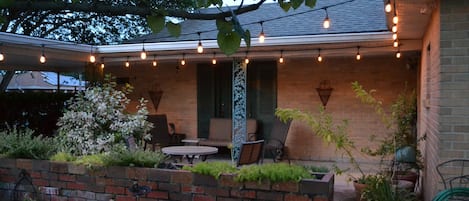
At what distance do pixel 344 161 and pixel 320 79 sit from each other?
1.72m

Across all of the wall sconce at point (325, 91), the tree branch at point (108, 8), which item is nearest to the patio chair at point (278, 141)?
the wall sconce at point (325, 91)

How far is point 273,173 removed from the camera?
401 centimetres

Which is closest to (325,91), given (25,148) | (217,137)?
(217,137)

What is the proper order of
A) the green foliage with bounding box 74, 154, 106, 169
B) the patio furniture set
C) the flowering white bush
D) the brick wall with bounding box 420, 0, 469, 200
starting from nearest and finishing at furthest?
the brick wall with bounding box 420, 0, 469, 200 → the green foliage with bounding box 74, 154, 106, 169 → the flowering white bush → the patio furniture set

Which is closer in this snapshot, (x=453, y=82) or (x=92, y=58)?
(x=453, y=82)

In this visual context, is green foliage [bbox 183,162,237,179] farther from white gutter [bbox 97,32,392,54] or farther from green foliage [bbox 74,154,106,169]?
white gutter [bbox 97,32,392,54]

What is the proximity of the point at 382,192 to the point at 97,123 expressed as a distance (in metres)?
4.55

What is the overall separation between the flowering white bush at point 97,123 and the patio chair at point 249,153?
6.13 ft

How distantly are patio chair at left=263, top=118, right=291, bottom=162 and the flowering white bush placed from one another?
2.79m

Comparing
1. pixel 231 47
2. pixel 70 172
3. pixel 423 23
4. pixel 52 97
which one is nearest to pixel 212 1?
pixel 231 47

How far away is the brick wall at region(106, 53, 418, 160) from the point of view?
8992 millimetres

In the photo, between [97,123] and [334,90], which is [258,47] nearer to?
[334,90]

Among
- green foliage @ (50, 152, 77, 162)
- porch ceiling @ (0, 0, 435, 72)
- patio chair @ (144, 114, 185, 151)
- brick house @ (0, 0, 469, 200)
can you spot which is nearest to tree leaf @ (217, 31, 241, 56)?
green foliage @ (50, 152, 77, 162)

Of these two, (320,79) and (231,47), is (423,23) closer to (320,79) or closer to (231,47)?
(320,79)
